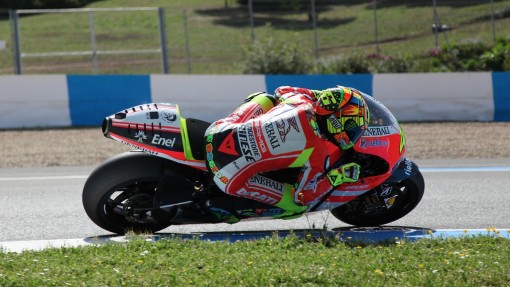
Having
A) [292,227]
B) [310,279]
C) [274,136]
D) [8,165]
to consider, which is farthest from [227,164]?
[8,165]

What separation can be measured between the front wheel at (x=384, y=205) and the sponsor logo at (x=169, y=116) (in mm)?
1607

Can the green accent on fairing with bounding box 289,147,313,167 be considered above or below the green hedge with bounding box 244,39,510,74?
above

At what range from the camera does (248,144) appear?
7027mm

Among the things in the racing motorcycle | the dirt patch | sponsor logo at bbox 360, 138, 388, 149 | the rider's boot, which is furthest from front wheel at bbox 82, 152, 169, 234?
the dirt patch

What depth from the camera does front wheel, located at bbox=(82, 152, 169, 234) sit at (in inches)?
273

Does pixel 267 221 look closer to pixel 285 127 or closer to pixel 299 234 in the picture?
pixel 299 234

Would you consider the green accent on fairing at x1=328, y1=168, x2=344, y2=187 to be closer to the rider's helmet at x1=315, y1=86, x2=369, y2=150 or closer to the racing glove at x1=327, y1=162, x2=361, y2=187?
the racing glove at x1=327, y1=162, x2=361, y2=187

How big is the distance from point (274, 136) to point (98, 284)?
2232 millimetres

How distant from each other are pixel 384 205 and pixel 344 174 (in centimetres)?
67

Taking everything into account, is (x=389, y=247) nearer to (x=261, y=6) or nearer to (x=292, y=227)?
(x=292, y=227)

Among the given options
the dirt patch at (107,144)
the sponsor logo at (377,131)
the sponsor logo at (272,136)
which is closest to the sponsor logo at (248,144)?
the sponsor logo at (272,136)

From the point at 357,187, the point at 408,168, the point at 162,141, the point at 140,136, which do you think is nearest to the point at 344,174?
the point at 357,187

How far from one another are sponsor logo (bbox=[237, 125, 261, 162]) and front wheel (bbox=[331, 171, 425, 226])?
101 centimetres

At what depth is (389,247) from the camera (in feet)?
20.5
